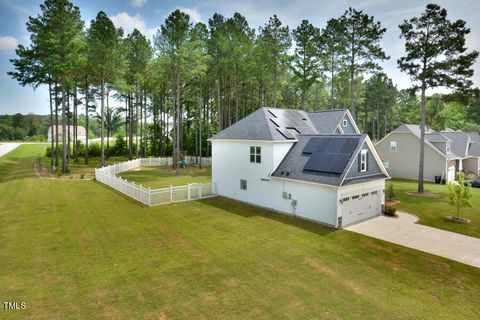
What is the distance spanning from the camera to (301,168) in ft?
61.3

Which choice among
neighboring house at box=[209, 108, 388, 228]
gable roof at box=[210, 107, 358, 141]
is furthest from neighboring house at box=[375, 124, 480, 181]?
gable roof at box=[210, 107, 358, 141]

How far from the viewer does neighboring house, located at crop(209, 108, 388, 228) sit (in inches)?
665

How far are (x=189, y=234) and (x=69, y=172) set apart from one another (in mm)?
27556

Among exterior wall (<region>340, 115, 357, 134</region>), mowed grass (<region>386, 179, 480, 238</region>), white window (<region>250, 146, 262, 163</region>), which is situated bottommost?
mowed grass (<region>386, 179, 480, 238</region>)

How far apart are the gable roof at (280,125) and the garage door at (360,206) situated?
21.3 ft

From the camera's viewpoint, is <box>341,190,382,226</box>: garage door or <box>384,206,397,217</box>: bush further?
<box>384,206,397,217</box>: bush

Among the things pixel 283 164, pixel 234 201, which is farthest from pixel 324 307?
pixel 234 201

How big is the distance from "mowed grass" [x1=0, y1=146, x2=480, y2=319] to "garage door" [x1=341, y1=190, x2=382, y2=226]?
185 cm

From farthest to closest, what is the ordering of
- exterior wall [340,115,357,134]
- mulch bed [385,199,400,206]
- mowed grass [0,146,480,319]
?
exterior wall [340,115,357,134] → mulch bed [385,199,400,206] → mowed grass [0,146,480,319]

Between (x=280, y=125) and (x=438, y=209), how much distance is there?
13574 millimetres

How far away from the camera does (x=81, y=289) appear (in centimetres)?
926

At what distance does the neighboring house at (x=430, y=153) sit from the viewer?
3325 centimetres

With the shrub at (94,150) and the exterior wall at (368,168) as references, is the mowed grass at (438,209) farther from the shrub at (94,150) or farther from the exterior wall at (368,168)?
the shrub at (94,150)

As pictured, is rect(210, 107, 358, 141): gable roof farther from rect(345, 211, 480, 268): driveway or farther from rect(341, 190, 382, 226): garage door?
rect(345, 211, 480, 268): driveway
